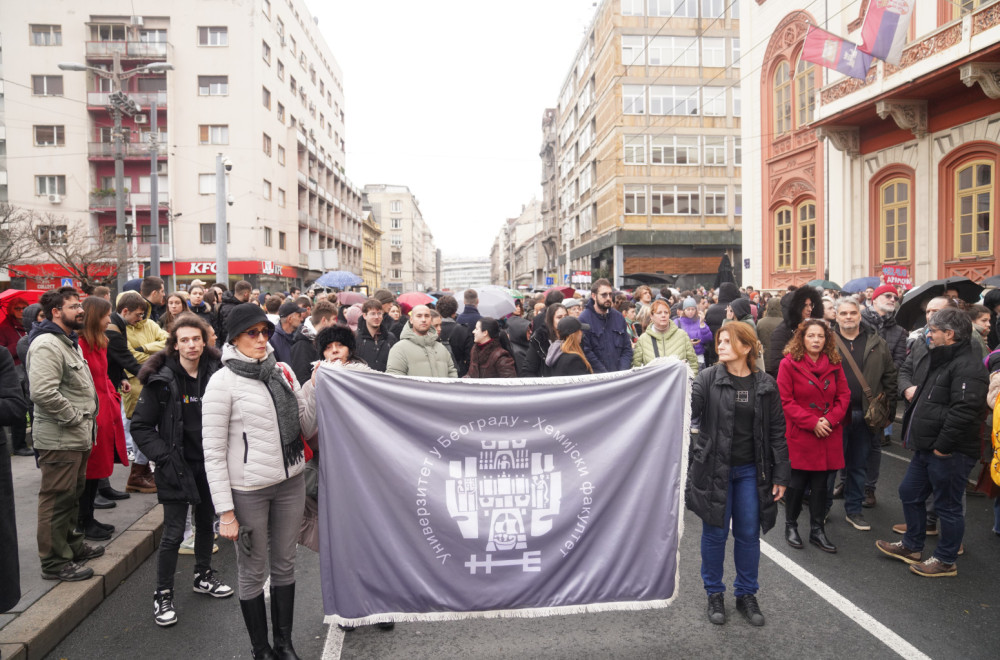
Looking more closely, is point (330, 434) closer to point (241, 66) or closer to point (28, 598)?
point (28, 598)

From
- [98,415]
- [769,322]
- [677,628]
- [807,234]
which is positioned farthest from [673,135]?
[677,628]

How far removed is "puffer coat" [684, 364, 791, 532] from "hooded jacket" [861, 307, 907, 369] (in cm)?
325

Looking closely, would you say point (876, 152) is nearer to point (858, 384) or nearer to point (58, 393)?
point (858, 384)

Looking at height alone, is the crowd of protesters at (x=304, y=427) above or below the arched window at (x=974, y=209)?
below

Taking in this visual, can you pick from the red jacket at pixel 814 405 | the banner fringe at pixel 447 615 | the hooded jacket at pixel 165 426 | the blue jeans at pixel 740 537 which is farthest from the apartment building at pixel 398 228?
the banner fringe at pixel 447 615

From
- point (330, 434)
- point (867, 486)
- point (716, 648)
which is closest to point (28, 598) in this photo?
point (330, 434)

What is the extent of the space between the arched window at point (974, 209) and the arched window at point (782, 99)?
316 inches

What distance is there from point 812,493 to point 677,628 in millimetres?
2181

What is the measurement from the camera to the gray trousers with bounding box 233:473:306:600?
3795 millimetres

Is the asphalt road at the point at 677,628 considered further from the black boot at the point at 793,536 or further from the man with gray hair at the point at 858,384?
the man with gray hair at the point at 858,384

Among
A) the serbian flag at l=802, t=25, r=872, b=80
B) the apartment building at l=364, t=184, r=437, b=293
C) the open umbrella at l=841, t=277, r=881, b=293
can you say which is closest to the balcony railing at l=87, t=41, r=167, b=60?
the serbian flag at l=802, t=25, r=872, b=80

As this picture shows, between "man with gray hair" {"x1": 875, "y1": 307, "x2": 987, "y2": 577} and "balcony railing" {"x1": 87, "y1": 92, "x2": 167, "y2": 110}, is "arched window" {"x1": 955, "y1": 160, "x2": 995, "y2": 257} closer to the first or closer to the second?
"man with gray hair" {"x1": 875, "y1": 307, "x2": 987, "y2": 577}

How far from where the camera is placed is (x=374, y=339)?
24.5ft

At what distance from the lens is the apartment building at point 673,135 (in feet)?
138
